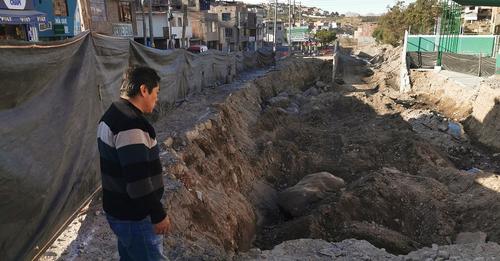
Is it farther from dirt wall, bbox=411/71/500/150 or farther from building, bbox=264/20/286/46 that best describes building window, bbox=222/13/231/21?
dirt wall, bbox=411/71/500/150

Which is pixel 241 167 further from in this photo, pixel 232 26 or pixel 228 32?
pixel 232 26

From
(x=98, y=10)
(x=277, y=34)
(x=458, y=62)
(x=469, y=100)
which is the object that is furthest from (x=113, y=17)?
(x=277, y=34)

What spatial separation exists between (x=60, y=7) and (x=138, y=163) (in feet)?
83.0

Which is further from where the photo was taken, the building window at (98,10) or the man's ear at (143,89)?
the building window at (98,10)

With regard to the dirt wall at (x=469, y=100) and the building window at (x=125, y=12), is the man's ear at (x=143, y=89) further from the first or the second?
the building window at (x=125, y=12)

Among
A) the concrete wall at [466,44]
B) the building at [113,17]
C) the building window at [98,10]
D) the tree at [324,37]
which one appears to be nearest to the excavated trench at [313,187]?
the concrete wall at [466,44]

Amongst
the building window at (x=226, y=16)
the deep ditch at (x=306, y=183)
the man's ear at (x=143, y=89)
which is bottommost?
the deep ditch at (x=306, y=183)

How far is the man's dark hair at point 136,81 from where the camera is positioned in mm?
3023

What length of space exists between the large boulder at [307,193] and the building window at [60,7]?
68.0ft

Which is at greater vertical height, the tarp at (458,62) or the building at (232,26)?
the building at (232,26)

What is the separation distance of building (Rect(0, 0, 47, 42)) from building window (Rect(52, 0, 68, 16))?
472 cm

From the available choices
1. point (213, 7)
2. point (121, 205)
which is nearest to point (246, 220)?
point (121, 205)

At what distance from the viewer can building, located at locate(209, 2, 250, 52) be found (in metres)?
63.3

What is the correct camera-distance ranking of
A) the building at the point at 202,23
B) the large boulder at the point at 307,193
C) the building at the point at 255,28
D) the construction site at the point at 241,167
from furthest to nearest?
the building at the point at 255,28
the building at the point at 202,23
the large boulder at the point at 307,193
the construction site at the point at 241,167
